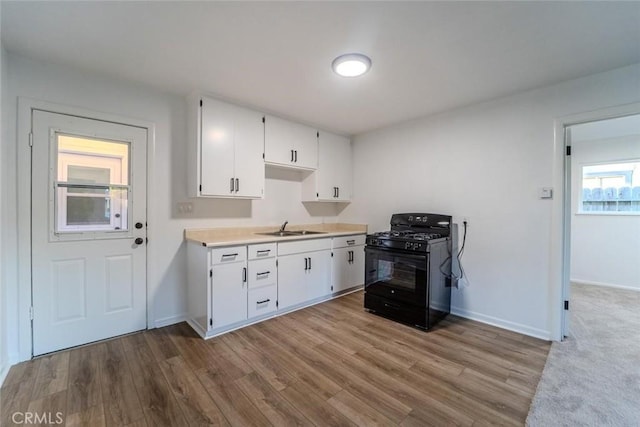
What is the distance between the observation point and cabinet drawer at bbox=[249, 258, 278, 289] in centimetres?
281

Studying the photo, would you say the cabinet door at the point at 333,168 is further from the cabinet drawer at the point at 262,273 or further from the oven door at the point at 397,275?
the cabinet drawer at the point at 262,273

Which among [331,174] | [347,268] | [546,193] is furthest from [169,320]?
[546,193]

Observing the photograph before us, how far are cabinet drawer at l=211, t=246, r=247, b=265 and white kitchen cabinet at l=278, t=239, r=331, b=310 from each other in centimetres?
45

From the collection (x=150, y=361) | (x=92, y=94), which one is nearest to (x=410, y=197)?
(x=150, y=361)

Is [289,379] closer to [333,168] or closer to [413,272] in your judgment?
[413,272]

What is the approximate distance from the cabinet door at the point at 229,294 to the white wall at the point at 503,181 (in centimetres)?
229

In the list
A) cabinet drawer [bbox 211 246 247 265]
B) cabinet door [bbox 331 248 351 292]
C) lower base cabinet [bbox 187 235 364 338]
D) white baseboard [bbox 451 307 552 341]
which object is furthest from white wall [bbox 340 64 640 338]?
cabinet drawer [bbox 211 246 247 265]

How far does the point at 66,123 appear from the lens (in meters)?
2.29

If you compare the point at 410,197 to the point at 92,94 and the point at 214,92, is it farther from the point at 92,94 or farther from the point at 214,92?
the point at 92,94

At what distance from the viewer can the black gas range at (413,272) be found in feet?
8.93

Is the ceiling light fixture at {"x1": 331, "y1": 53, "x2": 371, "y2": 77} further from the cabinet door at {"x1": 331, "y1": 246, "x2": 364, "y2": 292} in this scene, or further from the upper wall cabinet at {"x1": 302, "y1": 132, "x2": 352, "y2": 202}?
the cabinet door at {"x1": 331, "y1": 246, "x2": 364, "y2": 292}

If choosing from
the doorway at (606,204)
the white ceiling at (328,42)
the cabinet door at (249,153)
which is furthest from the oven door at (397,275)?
the doorway at (606,204)

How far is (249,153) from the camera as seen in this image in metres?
3.12

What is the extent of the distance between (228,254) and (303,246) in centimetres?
95
